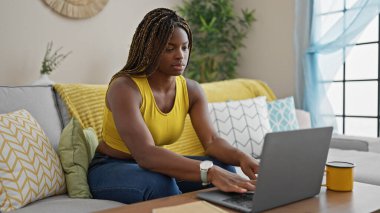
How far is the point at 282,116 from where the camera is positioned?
8.21 feet

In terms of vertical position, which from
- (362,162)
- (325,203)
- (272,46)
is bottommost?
(362,162)

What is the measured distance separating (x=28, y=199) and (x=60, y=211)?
0.13 m

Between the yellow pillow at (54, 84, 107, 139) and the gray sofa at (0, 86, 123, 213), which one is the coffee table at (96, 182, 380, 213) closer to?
the gray sofa at (0, 86, 123, 213)

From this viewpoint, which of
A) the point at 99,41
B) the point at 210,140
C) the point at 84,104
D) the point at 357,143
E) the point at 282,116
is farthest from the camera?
the point at 99,41

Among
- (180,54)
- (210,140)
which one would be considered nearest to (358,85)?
(210,140)

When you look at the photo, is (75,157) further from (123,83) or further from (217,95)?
(217,95)

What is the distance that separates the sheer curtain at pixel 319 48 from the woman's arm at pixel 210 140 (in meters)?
1.45

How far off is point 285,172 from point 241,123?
1285mm

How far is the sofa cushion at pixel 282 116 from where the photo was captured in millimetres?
2477

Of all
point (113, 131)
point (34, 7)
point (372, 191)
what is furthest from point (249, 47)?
point (372, 191)

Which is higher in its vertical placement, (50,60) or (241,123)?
(50,60)

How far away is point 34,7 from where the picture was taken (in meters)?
2.88

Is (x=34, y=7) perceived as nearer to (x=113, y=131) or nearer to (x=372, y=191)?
(x=113, y=131)

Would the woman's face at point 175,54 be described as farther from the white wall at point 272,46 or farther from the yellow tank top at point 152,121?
the white wall at point 272,46
